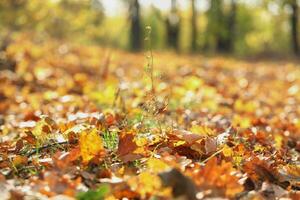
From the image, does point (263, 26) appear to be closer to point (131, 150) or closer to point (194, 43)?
point (194, 43)

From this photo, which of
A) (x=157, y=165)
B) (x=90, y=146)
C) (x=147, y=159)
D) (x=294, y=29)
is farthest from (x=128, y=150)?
(x=294, y=29)

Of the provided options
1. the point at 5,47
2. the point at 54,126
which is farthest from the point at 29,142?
the point at 5,47

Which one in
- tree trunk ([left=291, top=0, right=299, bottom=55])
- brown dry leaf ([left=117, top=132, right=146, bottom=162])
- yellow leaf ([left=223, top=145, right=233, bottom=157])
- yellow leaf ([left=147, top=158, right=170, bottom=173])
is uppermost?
yellow leaf ([left=147, top=158, right=170, bottom=173])

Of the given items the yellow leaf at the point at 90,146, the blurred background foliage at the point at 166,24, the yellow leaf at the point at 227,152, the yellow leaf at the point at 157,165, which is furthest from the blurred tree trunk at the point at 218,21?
the yellow leaf at the point at 157,165

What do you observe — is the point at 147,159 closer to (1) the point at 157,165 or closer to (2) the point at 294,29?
(1) the point at 157,165

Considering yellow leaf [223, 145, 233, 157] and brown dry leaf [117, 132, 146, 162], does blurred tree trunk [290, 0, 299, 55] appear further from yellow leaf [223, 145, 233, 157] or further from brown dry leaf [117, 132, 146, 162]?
brown dry leaf [117, 132, 146, 162]

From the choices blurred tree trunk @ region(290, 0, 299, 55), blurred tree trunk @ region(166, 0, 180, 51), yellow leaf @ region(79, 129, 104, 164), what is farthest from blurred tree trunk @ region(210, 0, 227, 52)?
yellow leaf @ region(79, 129, 104, 164)

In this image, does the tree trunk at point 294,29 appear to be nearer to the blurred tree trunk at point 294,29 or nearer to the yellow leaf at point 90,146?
the blurred tree trunk at point 294,29
